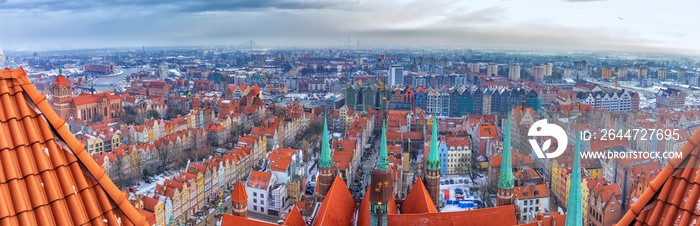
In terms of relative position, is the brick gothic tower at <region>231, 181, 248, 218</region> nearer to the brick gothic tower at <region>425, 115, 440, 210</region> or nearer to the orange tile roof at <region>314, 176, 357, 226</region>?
the orange tile roof at <region>314, 176, 357, 226</region>

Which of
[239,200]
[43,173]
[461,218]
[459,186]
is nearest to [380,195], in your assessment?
[461,218]

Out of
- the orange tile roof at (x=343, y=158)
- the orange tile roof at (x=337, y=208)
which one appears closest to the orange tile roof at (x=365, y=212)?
the orange tile roof at (x=337, y=208)

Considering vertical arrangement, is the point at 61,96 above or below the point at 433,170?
above

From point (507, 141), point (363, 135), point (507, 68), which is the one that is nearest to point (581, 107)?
point (363, 135)

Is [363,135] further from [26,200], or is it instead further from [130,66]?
[130,66]

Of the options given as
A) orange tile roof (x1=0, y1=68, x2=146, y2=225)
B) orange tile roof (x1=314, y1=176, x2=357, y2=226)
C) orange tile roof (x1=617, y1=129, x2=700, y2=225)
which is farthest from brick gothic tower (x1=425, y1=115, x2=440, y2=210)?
orange tile roof (x1=0, y1=68, x2=146, y2=225)

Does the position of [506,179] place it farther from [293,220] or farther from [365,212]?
[293,220]
